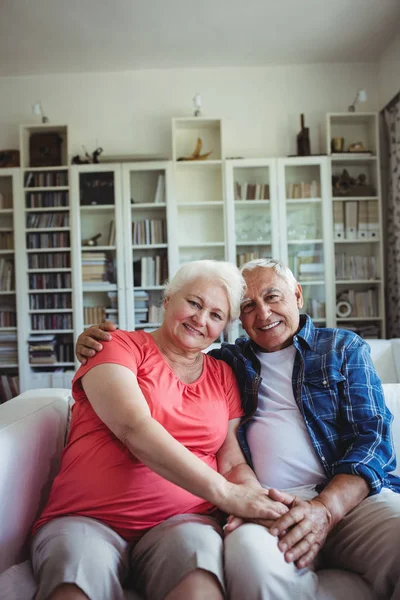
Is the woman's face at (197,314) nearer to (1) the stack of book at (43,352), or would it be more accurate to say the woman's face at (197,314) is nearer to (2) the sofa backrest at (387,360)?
(2) the sofa backrest at (387,360)

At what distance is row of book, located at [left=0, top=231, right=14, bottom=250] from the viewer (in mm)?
4379

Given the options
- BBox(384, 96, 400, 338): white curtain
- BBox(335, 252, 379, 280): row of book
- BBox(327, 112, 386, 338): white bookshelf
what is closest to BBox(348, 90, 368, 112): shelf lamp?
BBox(327, 112, 386, 338): white bookshelf

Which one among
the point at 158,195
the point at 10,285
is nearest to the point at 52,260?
the point at 10,285

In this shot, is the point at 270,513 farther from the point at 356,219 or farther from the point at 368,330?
the point at 356,219

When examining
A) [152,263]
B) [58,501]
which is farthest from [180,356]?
[152,263]

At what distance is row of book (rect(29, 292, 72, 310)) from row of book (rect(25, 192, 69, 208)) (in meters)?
0.80

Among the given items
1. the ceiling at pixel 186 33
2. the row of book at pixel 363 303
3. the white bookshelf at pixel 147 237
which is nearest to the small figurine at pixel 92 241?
the white bookshelf at pixel 147 237

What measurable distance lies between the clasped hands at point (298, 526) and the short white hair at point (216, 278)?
56cm

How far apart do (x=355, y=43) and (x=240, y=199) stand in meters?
1.64

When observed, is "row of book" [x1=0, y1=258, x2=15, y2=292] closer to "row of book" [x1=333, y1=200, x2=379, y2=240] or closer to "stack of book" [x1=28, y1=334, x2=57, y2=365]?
"stack of book" [x1=28, y1=334, x2=57, y2=365]

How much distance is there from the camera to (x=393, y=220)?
13.9ft

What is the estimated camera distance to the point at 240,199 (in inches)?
167

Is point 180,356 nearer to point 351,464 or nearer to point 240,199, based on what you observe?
point 351,464

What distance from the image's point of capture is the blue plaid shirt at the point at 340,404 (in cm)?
127
